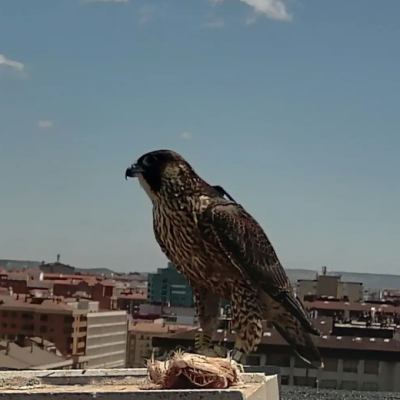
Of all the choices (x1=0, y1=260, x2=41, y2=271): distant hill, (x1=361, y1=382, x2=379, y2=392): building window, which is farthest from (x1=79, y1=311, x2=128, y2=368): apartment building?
(x1=0, y1=260, x2=41, y2=271): distant hill

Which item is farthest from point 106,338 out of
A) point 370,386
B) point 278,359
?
point 278,359

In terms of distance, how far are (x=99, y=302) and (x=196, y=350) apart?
5076 centimetres

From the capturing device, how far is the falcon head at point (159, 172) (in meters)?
3.69

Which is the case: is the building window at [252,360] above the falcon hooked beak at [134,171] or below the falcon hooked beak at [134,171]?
below

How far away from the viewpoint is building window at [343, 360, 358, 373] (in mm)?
9407

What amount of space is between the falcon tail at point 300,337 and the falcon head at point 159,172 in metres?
0.88

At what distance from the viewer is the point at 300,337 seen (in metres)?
Result: 4.19

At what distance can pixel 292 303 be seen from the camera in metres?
4.14

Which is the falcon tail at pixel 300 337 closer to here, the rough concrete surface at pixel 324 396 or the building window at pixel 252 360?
the building window at pixel 252 360

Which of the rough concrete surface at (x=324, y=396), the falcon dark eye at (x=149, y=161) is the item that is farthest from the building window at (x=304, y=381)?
the falcon dark eye at (x=149, y=161)

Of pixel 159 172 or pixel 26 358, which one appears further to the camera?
pixel 26 358

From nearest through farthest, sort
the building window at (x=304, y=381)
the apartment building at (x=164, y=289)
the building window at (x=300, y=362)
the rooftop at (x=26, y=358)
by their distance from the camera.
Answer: the building window at (x=300, y=362) < the building window at (x=304, y=381) < the rooftop at (x=26, y=358) < the apartment building at (x=164, y=289)

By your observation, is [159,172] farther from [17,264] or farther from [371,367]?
[17,264]

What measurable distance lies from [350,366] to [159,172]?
6.38 metres
